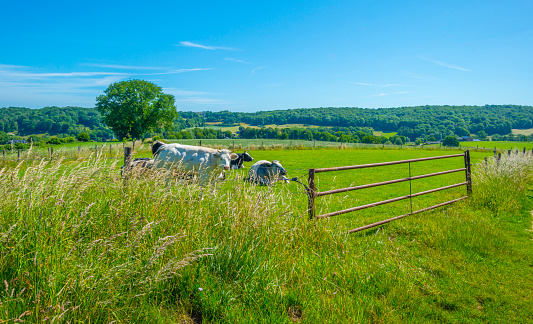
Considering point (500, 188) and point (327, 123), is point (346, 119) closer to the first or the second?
Answer: point (327, 123)

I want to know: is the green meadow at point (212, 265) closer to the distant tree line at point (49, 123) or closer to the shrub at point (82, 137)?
the shrub at point (82, 137)

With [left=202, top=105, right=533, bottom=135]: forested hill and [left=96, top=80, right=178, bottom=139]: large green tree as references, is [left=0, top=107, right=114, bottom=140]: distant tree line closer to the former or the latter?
[left=96, top=80, right=178, bottom=139]: large green tree

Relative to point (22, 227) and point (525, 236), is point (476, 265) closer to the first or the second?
point (525, 236)

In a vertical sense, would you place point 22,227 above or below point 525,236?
above

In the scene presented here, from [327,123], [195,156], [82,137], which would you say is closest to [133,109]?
[82,137]

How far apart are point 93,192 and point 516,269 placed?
6123 mm

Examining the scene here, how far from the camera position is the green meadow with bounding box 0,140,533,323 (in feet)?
7.59

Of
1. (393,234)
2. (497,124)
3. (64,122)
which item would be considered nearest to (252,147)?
(393,234)

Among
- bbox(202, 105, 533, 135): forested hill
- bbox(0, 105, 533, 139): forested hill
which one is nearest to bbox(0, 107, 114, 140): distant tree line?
bbox(0, 105, 533, 139): forested hill

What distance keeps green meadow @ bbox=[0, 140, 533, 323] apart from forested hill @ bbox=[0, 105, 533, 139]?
8815 centimetres

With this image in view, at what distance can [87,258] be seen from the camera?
2.47 metres

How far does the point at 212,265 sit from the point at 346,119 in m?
136

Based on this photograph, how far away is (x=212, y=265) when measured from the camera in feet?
9.90

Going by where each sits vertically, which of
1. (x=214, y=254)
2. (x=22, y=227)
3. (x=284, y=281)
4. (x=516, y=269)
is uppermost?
(x=22, y=227)
